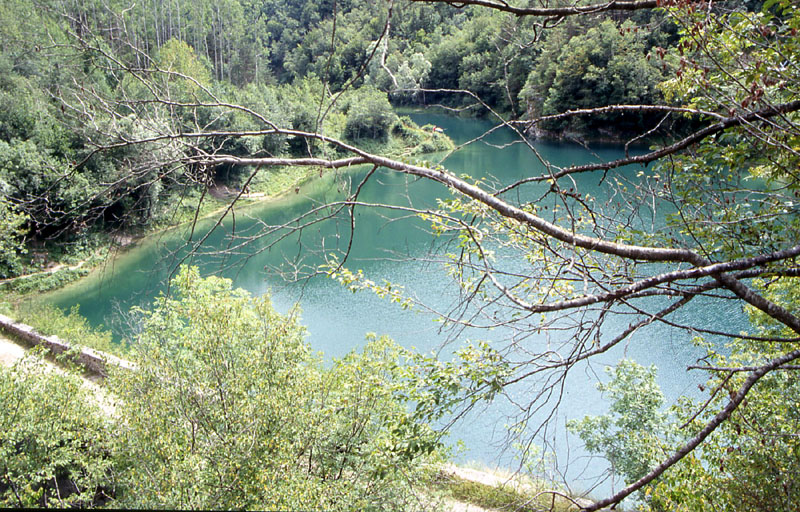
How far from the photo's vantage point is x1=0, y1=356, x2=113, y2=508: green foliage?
263 inches

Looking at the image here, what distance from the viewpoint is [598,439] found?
8.41 m

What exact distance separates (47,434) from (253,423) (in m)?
2.63

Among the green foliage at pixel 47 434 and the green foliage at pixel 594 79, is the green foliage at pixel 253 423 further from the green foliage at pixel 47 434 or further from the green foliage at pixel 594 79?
the green foliage at pixel 594 79

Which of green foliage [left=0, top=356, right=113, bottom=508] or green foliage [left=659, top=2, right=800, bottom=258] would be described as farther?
green foliage [left=0, top=356, right=113, bottom=508]

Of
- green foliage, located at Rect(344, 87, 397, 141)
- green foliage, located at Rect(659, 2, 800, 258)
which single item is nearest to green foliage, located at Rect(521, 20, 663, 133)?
green foliage, located at Rect(344, 87, 397, 141)

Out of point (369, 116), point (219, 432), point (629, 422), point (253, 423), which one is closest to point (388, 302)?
point (629, 422)

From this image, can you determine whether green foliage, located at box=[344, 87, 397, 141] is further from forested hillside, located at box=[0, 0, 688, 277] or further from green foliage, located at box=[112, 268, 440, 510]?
green foliage, located at box=[112, 268, 440, 510]

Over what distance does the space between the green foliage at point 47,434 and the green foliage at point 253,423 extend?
0.43m

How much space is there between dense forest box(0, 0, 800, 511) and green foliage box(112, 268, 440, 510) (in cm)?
3

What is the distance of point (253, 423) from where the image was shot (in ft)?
21.5

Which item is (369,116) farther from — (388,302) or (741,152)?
(741,152)

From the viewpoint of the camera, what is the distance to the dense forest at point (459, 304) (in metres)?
2.81

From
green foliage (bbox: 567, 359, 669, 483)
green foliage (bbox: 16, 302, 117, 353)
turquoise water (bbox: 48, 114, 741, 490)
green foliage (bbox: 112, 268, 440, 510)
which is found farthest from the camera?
green foliage (bbox: 16, 302, 117, 353)

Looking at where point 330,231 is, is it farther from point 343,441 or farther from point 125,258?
point 343,441
